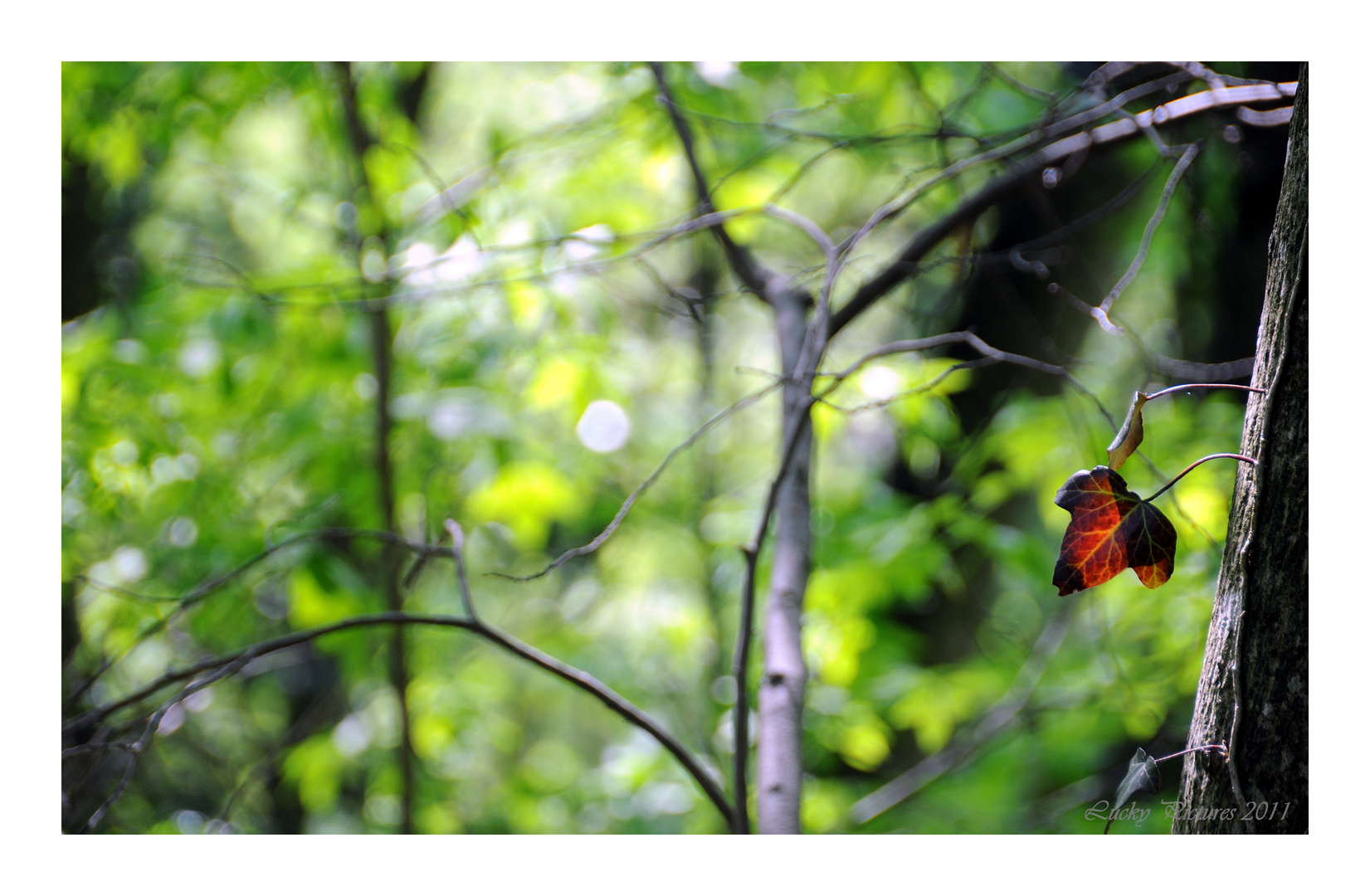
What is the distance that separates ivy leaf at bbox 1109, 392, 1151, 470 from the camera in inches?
19.6

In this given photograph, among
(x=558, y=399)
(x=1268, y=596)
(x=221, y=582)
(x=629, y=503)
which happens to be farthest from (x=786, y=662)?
(x=558, y=399)

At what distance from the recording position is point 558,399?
113 cm

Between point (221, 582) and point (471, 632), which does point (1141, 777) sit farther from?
point (221, 582)

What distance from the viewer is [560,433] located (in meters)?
1.45

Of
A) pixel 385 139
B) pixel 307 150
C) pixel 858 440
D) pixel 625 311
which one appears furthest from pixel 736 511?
pixel 307 150

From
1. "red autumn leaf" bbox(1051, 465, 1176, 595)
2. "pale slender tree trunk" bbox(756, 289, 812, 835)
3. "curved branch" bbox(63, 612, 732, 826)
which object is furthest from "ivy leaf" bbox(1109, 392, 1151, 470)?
"curved branch" bbox(63, 612, 732, 826)

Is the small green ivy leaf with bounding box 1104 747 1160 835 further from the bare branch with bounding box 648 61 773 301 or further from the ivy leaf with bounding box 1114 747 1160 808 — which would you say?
the bare branch with bounding box 648 61 773 301

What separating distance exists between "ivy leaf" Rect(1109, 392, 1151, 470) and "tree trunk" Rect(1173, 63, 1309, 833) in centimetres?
8

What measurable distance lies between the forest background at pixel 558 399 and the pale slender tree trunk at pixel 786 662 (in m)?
0.23

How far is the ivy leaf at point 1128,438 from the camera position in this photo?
50 cm

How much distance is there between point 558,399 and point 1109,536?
801 millimetres

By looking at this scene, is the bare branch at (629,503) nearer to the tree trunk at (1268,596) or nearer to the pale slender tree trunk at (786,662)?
the pale slender tree trunk at (786,662)
